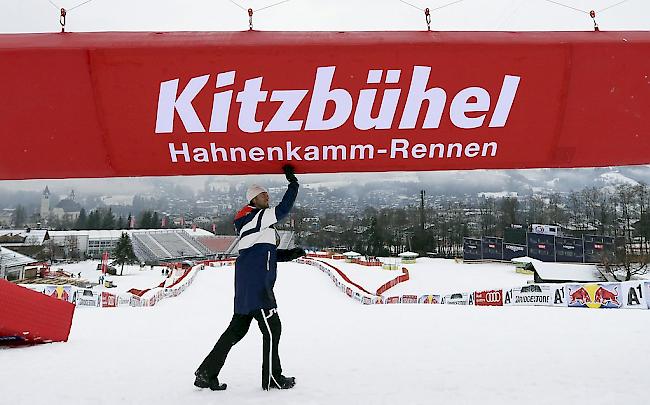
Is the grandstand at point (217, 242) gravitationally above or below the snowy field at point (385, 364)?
below

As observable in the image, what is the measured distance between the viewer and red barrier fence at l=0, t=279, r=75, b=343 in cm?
459

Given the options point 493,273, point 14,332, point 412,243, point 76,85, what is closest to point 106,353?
point 14,332

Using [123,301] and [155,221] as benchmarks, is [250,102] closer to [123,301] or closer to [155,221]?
[123,301]

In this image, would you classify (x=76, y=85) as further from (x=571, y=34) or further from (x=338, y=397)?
(x=571, y=34)

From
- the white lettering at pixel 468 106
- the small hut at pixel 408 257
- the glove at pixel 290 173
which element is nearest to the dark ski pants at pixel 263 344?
the glove at pixel 290 173

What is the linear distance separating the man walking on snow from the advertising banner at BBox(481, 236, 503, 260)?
161ft

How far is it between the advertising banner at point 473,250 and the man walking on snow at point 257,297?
161 ft

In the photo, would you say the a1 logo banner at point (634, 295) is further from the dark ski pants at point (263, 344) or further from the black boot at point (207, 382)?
the black boot at point (207, 382)

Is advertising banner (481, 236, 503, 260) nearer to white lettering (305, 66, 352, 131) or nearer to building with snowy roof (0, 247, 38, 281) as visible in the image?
building with snowy roof (0, 247, 38, 281)

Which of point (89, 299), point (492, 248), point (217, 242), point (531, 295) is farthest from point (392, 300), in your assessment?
point (217, 242)

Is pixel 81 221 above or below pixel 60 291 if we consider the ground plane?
above

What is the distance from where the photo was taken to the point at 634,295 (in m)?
11.0

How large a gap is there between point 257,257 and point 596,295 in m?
11.6

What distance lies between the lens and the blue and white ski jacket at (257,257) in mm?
3260
